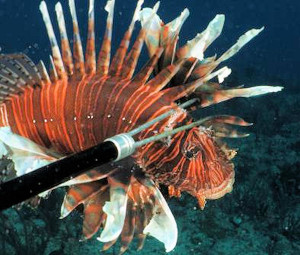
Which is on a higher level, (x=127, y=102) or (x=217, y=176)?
(x=127, y=102)

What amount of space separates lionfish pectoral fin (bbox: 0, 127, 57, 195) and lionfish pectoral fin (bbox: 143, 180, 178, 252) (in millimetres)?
587

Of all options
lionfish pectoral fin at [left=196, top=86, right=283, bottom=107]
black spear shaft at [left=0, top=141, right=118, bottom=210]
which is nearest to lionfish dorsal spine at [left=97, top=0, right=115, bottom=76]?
lionfish pectoral fin at [left=196, top=86, right=283, bottom=107]

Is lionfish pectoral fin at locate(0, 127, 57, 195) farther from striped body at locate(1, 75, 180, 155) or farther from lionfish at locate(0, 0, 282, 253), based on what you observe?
striped body at locate(1, 75, 180, 155)

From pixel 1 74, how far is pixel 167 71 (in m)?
1.11

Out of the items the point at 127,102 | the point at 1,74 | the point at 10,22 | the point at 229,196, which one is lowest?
the point at 10,22

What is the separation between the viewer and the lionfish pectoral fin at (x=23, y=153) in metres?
1.66

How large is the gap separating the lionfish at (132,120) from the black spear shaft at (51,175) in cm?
75

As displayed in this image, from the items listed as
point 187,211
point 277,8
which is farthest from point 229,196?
point 277,8

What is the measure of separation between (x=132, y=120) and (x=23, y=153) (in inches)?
22.6

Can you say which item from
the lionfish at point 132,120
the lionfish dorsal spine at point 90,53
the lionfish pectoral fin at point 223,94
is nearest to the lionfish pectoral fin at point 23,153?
the lionfish at point 132,120

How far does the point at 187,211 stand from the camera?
540 cm

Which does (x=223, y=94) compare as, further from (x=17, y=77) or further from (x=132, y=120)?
(x=17, y=77)

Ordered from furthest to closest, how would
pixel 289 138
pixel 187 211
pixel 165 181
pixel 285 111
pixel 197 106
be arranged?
pixel 285 111, pixel 289 138, pixel 187 211, pixel 197 106, pixel 165 181

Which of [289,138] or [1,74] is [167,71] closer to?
[1,74]
